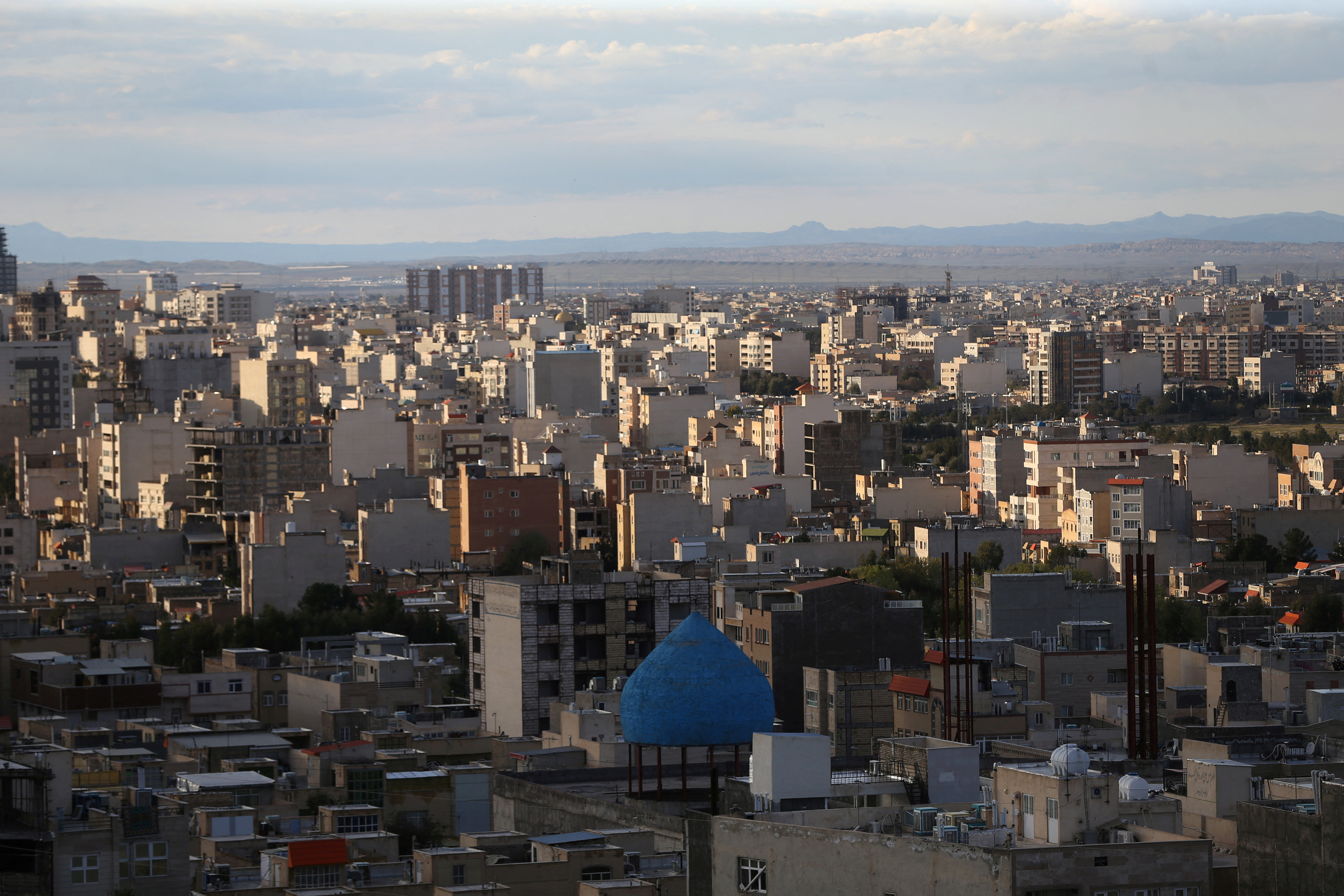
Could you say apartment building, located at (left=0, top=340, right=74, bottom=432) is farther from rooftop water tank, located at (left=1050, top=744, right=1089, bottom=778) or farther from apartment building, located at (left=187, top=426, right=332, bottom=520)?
rooftop water tank, located at (left=1050, top=744, right=1089, bottom=778)

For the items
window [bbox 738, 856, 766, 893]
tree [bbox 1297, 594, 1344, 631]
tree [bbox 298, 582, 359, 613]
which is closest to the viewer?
window [bbox 738, 856, 766, 893]

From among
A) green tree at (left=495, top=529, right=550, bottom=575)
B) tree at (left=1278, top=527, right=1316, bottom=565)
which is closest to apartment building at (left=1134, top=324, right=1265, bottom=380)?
tree at (left=1278, top=527, right=1316, bottom=565)

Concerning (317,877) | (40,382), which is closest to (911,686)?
(317,877)

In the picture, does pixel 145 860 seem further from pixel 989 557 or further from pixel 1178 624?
pixel 989 557

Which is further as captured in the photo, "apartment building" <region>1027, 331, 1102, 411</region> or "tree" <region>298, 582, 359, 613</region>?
"apartment building" <region>1027, 331, 1102, 411</region>

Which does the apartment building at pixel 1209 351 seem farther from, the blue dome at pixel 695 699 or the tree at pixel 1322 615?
the blue dome at pixel 695 699

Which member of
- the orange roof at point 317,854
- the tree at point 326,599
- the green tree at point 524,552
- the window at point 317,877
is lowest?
the green tree at point 524,552

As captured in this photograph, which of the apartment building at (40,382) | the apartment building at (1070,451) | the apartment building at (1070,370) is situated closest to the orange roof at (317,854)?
the apartment building at (1070,451)

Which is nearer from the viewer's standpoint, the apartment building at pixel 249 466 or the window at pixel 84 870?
the window at pixel 84 870
